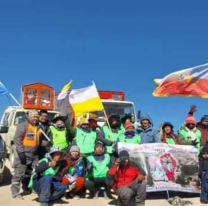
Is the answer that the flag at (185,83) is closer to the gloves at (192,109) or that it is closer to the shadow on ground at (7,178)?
the gloves at (192,109)

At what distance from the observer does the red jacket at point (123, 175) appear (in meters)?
8.24

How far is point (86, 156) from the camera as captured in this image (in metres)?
9.70

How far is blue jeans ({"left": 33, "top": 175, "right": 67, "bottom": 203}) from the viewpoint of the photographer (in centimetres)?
837

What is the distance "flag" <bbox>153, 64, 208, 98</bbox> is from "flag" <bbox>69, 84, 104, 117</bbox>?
146 centimetres

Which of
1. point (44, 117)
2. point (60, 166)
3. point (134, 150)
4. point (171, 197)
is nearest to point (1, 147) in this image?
point (44, 117)

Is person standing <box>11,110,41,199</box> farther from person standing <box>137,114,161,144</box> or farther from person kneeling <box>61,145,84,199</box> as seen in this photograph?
person standing <box>137,114,161,144</box>

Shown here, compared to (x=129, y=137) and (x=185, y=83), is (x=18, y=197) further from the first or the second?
(x=185, y=83)

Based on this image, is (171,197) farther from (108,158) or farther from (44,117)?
(44,117)

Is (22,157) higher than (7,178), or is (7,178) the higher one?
(22,157)

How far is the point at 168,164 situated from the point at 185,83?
7.34 ft

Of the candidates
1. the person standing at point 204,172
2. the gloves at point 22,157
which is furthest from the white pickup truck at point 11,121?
the person standing at point 204,172

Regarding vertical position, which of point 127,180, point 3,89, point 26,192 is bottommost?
point 26,192

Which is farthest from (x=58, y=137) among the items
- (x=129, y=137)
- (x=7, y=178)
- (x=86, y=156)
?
(x=7, y=178)

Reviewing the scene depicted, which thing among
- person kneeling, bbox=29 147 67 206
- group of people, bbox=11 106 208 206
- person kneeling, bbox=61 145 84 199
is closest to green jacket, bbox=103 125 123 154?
group of people, bbox=11 106 208 206
